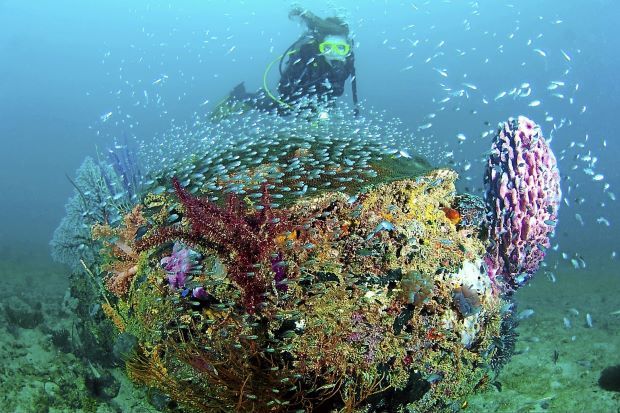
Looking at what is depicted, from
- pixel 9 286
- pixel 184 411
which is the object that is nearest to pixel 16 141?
pixel 9 286

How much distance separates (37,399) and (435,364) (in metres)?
5.07

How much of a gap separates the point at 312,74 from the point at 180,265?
8659 mm

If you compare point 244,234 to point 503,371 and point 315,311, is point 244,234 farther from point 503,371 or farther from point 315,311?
point 503,371

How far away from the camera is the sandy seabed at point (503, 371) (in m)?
5.42

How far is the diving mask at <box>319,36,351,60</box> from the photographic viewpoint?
1134cm

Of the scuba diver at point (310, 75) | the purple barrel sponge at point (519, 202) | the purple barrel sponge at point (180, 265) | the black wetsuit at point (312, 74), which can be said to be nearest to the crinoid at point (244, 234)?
the purple barrel sponge at point (180, 265)

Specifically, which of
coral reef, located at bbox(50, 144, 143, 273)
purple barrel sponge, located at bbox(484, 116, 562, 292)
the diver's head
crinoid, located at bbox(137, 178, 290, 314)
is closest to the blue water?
coral reef, located at bbox(50, 144, 143, 273)

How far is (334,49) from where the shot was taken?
447 inches

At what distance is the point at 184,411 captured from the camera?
4.26 metres

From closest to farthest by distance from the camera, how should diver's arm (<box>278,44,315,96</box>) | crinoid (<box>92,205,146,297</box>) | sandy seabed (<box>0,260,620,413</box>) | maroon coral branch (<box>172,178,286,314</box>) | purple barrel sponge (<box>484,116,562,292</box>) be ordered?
maroon coral branch (<box>172,178,286,314</box>) → crinoid (<box>92,205,146,297</box>) → sandy seabed (<box>0,260,620,413</box>) → purple barrel sponge (<box>484,116,562,292</box>) → diver's arm (<box>278,44,315,96</box>)

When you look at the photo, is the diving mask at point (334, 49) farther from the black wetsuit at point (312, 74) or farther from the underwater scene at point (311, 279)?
the black wetsuit at point (312, 74)

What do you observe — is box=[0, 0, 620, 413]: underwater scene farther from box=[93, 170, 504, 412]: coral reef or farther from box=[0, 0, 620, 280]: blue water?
box=[0, 0, 620, 280]: blue water

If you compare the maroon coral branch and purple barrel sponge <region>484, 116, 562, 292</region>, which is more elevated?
the maroon coral branch

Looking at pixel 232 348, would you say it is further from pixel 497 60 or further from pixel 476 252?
A: pixel 497 60
